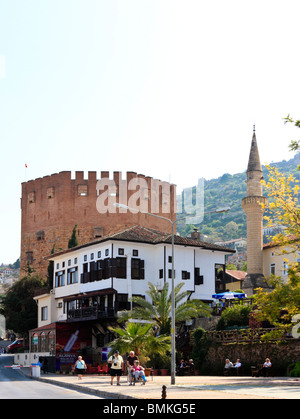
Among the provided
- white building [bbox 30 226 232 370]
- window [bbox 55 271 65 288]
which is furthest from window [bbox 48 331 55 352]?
window [bbox 55 271 65 288]

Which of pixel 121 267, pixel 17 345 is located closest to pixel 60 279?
pixel 121 267

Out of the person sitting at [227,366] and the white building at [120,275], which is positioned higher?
the white building at [120,275]

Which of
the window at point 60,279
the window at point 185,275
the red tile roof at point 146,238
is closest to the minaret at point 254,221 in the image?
the red tile roof at point 146,238

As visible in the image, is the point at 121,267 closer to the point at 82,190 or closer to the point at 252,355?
the point at 252,355

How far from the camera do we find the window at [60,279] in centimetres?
5778

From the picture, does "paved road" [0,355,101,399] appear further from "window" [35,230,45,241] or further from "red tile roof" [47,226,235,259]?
"window" [35,230,45,241]

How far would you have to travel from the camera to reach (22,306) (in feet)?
216

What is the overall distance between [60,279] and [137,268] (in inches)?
422

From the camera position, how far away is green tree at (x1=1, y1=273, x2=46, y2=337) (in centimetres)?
6481

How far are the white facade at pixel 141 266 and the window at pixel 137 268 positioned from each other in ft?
0.24

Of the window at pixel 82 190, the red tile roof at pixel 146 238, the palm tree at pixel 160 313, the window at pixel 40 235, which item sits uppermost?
the window at pixel 82 190

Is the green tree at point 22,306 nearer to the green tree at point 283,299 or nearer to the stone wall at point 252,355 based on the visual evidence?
the stone wall at point 252,355
